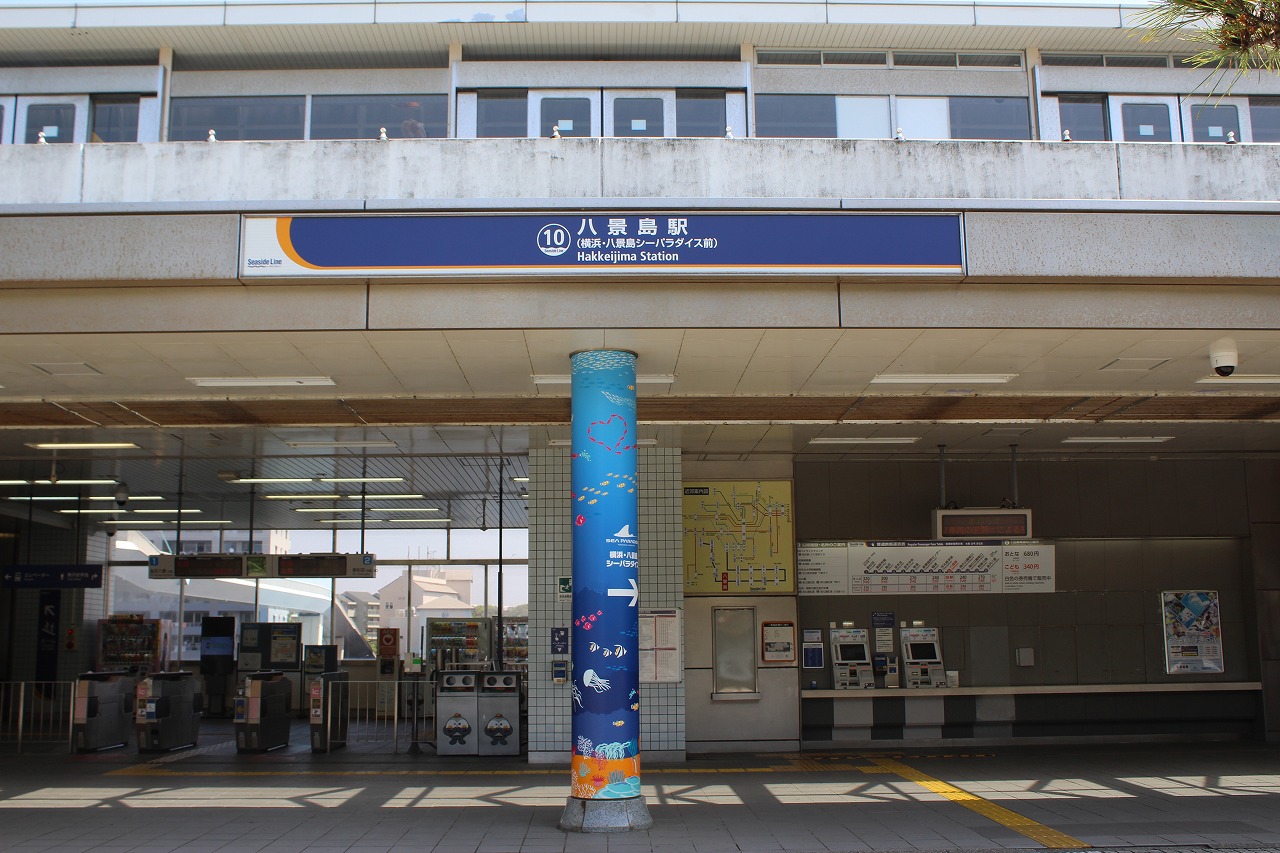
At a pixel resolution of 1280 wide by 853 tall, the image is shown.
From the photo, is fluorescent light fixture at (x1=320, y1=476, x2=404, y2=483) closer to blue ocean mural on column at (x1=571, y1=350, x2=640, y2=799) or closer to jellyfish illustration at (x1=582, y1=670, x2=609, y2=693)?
blue ocean mural on column at (x1=571, y1=350, x2=640, y2=799)

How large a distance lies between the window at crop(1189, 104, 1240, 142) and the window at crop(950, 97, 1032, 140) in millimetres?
2116

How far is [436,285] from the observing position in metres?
7.19

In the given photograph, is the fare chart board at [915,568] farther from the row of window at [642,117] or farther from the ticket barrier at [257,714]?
the ticket barrier at [257,714]

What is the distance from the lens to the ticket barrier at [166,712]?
12398 millimetres

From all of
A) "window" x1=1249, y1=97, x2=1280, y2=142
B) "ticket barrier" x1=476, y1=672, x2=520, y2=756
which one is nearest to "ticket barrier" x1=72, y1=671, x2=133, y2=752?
"ticket barrier" x1=476, y1=672, x2=520, y2=756

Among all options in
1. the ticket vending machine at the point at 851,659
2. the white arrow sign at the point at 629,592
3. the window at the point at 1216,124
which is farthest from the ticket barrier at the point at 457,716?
the window at the point at 1216,124

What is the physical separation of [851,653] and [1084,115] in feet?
24.5

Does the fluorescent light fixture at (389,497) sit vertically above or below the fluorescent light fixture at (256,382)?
below

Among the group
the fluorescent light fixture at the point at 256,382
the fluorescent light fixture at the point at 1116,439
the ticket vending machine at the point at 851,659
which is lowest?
the ticket vending machine at the point at 851,659

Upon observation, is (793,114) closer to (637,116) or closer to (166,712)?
(637,116)

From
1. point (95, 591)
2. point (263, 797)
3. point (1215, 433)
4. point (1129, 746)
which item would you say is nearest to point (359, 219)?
point (263, 797)

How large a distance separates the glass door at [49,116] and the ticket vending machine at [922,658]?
1194 centimetres

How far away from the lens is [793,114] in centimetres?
1300

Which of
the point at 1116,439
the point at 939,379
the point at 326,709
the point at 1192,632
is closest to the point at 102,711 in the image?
the point at 326,709
